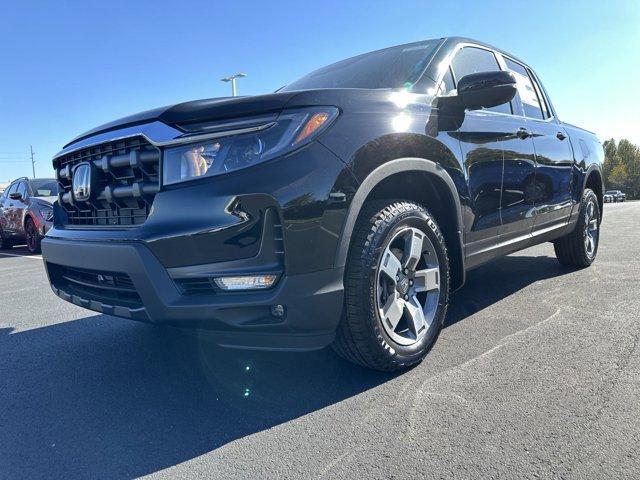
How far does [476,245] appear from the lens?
10.2ft

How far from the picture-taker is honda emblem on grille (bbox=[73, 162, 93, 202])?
2.50 meters

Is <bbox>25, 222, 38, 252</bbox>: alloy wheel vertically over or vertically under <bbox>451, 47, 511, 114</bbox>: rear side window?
under

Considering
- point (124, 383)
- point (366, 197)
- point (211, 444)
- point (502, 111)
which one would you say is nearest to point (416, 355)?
point (366, 197)

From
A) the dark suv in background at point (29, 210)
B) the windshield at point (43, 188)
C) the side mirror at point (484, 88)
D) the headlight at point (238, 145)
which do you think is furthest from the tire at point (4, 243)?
the side mirror at point (484, 88)

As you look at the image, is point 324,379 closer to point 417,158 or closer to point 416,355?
point 416,355

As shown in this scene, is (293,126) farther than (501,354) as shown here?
No

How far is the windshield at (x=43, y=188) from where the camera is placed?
380 inches

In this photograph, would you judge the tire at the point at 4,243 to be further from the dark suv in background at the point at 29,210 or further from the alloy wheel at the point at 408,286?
the alloy wheel at the point at 408,286

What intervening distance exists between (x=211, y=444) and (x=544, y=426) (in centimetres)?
132

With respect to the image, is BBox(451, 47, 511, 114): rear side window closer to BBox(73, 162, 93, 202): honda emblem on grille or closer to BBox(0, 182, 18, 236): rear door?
BBox(73, 162, 93, 202): honda emblem on grille

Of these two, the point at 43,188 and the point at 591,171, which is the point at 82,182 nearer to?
the point at 591,171

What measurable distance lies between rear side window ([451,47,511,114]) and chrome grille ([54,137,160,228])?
2067 millimetres

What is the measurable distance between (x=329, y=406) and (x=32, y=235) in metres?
9.46

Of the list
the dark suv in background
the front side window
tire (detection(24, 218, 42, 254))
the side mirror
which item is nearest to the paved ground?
the side mirror
